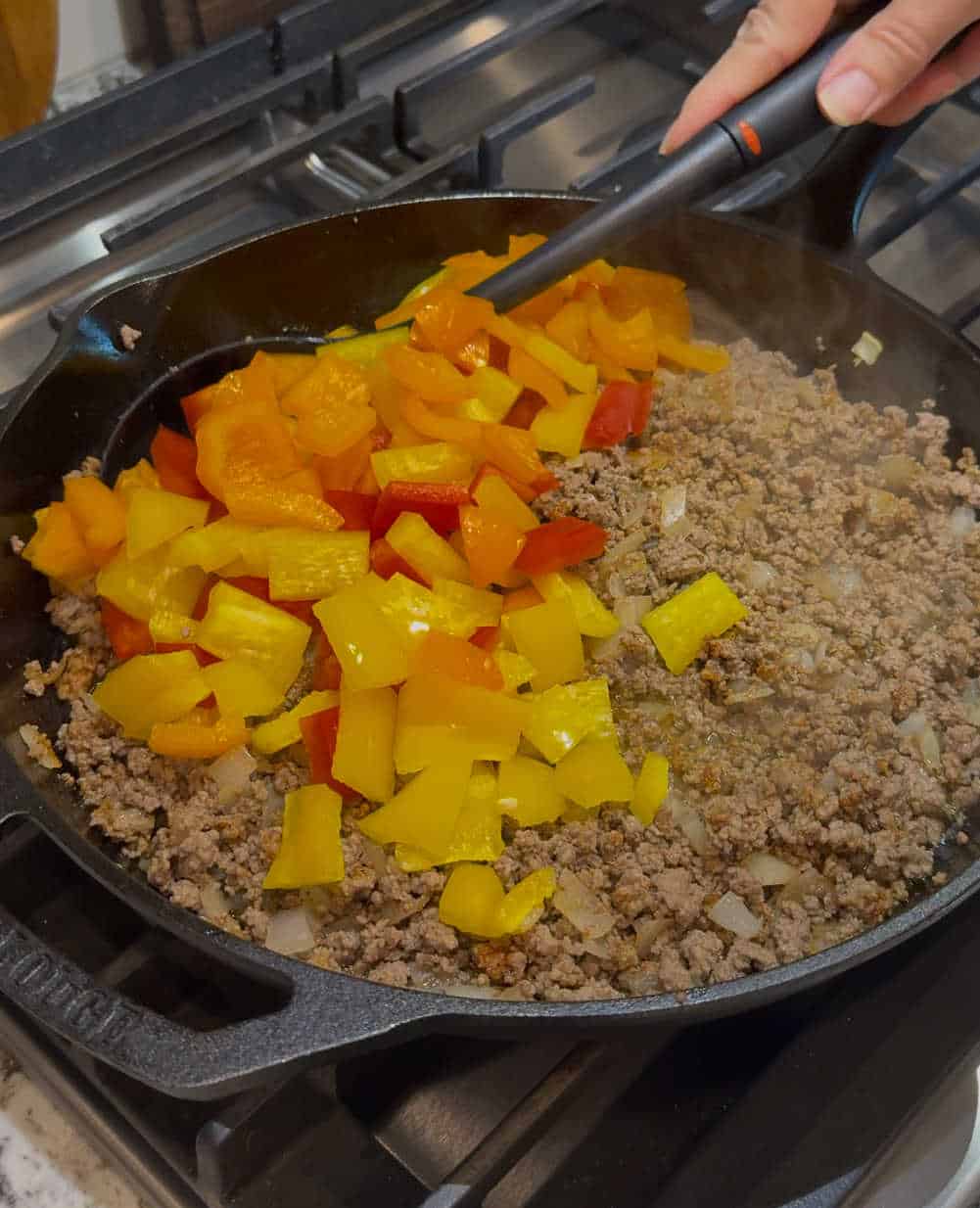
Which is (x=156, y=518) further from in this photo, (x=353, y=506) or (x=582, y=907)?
(x=582, y=907)

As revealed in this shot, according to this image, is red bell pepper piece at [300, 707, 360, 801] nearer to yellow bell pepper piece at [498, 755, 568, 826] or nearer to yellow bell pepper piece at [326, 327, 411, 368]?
yellow bell pepper piece at [498, 755, 568, 826]

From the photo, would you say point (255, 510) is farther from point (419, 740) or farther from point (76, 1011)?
point (76, 1011)

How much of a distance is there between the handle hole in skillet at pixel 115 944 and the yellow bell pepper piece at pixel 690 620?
488mm

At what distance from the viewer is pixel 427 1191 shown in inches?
36.2

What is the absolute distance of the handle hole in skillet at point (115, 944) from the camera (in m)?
1.00

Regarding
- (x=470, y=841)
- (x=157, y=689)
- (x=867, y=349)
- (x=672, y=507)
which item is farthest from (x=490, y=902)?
(x=867, y=349)

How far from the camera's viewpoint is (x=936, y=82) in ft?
4.33

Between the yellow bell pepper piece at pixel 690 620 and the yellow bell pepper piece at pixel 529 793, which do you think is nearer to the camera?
the yellow bell pepper piece at pixel 529 793

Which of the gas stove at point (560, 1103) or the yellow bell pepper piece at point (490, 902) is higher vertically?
the yellow bell pepper piece at point (490, 902)

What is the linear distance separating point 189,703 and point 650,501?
0.54 m

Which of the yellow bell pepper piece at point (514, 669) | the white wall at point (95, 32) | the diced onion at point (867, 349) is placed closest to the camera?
the yellow bell pepper piece at point (514, 669)

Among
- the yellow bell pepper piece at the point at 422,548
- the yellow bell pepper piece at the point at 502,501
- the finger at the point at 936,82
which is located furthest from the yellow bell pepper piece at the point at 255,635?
the finger at the point at 936,82

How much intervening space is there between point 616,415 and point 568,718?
1.31 feet

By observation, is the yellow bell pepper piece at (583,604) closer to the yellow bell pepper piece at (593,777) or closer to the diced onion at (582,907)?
the yellow bell pepper piece at (593,777)
